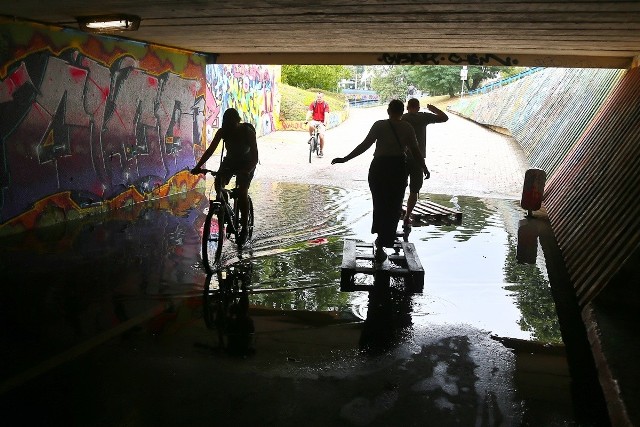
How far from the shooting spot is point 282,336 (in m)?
4.97

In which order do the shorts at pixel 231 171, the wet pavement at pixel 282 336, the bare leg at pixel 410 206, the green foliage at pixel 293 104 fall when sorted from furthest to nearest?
the green foliage at pixel 293 104
the bare leg at pixel 410 206
the shorts at pixel 231 171
the wet pavement at pixel 282 336

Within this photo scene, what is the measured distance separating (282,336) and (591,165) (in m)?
6.30

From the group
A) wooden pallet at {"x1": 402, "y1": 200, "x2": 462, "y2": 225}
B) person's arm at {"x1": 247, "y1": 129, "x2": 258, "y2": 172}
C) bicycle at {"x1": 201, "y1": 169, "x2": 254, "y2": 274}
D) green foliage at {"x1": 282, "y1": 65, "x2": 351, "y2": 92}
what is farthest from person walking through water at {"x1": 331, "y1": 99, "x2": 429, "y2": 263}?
green foliage at {"x1": 282, "y1": 65, "x2": 351, "y2": 92}

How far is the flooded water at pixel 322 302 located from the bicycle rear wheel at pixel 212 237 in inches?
7.0

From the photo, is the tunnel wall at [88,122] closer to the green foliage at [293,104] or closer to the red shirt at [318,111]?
A: the red shirt at [318,111]

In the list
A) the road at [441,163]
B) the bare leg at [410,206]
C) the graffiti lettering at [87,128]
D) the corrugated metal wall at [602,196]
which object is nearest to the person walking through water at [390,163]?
the corrugated metal wall at [602,196]

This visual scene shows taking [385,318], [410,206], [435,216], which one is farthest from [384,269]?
[435,216]

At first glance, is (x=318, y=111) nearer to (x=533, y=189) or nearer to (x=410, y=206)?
(x=533, y=189)

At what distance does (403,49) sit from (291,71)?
36.7 m

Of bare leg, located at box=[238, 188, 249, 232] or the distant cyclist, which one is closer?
bare leg, located at box=[238, 188, 249, 232]

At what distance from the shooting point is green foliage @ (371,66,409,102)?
75188mm

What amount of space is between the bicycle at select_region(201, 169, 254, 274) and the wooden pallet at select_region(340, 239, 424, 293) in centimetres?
155

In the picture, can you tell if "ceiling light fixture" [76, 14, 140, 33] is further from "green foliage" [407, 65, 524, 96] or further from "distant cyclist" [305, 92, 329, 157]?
"green foliage" [407, 65, 524, 96]

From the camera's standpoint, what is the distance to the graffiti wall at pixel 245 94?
20844 mm
